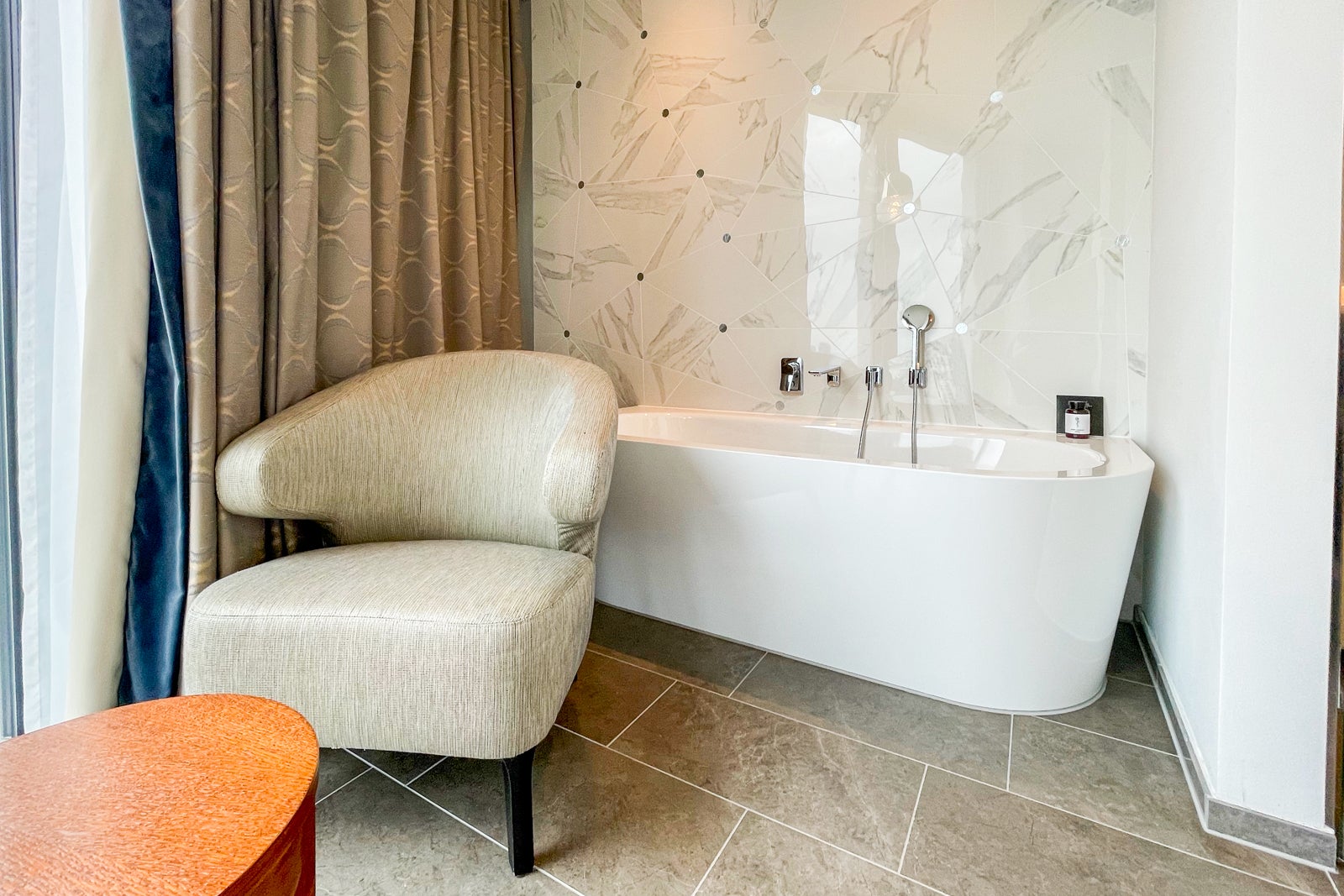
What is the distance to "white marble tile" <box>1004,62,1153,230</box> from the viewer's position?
6.01 feet

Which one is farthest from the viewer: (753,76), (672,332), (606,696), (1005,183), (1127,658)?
(672,332)

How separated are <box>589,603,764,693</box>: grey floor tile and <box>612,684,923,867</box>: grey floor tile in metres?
0.14

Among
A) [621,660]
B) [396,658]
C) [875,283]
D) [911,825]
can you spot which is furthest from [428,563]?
[875,283]

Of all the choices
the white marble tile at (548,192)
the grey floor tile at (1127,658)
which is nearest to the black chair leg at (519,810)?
the grey floor tile at (1127,658)

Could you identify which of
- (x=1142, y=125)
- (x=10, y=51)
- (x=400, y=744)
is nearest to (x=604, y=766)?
(x=400, y=744)

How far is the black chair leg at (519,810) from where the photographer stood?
1053 millimetres

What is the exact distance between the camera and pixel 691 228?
2.50 metres

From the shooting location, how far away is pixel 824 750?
138cm

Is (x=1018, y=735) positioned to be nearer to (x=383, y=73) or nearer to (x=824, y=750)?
(x=824, y=750)

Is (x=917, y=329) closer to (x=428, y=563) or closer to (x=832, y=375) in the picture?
(x=832, y=375)

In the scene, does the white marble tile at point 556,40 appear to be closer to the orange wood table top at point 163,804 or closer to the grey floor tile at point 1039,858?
the orange wood table top at point 163,804

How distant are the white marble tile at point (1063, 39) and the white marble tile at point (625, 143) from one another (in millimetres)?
1106

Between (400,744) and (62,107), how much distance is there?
1.40m

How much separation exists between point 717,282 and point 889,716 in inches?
64.2
